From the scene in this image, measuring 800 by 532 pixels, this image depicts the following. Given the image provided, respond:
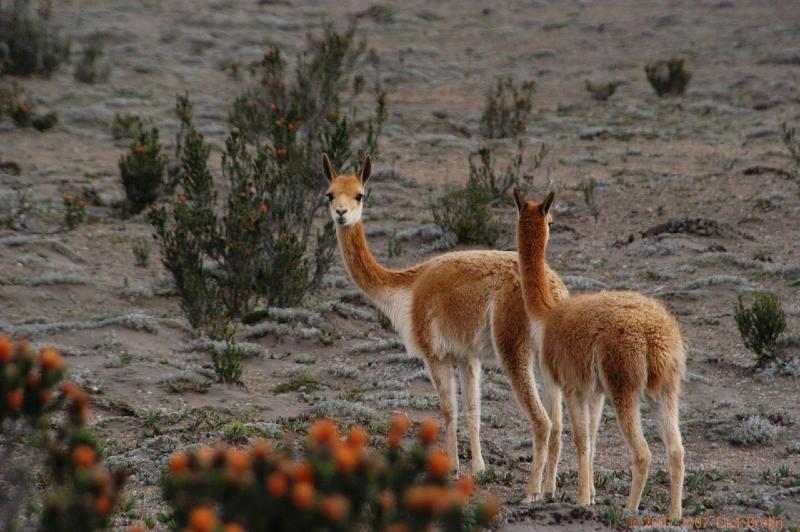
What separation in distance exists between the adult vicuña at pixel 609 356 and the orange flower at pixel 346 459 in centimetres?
287

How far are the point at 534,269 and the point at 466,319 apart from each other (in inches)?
27.7

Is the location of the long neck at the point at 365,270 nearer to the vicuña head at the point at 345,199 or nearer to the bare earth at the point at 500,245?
the vicuña head at the point at 345,199

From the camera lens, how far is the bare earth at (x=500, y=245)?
6.80m

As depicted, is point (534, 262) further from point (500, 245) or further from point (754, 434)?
point (500, 245)

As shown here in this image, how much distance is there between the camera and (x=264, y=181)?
11547 millimetres

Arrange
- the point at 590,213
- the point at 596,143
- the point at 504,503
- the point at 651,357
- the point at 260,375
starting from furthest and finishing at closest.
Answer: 1. the point at 596,143
2. the point at 590,213
3. the point at 260,375
4. the point at 504,503
5. the point at 651,357

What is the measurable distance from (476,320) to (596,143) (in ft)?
50.1

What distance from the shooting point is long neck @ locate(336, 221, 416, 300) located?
6426 millimetres

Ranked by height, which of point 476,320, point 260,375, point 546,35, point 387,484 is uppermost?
point 546,35

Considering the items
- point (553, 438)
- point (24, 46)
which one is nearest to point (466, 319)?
point (553, 438)

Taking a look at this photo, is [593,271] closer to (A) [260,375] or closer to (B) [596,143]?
(A) [260,375]

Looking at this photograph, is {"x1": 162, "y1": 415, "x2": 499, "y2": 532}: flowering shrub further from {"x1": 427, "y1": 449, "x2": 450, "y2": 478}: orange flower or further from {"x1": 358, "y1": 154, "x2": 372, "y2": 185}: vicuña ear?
{"x1": 358, "y1": 154, "x2": 372, "y2": 185}: vicuña ear

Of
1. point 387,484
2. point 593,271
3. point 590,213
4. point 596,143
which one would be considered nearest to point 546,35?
point 596,143

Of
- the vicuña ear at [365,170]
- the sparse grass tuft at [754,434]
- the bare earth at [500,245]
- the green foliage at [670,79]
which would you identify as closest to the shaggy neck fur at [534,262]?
the bare earth at [500,245]
